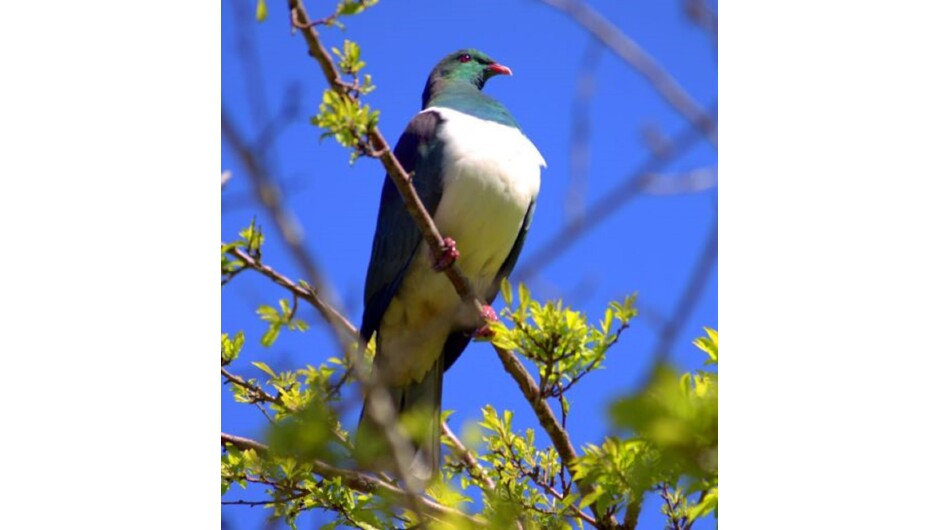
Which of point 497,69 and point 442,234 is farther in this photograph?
point 497,69

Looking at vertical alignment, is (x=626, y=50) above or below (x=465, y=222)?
below

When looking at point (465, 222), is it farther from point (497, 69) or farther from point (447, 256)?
point (497, 69)

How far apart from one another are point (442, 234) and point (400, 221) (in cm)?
10

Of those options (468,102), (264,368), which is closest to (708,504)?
(264,368)

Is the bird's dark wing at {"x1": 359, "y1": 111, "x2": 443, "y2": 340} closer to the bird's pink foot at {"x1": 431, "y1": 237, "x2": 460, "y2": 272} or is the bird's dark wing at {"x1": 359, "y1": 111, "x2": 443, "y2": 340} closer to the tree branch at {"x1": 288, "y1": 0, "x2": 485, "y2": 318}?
the bird's pink foot at {"x1": 431, "y1": 237, "x2": 460, "y2": 272}

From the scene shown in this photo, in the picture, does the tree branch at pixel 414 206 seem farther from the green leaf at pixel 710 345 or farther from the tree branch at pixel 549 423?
the green leaf at pixel 710 345

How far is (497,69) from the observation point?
8.97 feet

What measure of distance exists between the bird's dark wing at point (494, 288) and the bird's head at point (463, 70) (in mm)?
405

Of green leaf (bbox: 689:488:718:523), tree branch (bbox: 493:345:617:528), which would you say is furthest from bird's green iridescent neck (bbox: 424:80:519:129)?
green leaf (bbox: 689:488:718:523)

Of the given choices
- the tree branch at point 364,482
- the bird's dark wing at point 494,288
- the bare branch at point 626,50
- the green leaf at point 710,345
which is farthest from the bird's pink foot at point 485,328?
the bare branch at point 626,50

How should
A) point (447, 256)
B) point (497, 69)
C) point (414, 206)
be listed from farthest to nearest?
1. point (497, 69)
2. point (447, 256)
3. point (414, 206)
